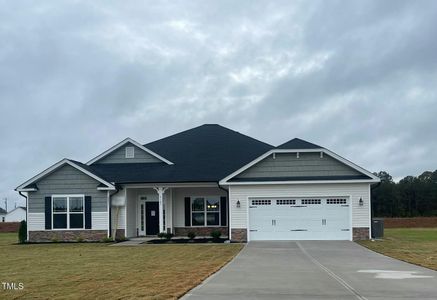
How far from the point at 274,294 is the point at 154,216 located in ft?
72.2

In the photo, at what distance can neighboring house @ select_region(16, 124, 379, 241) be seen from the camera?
27562 millimetres

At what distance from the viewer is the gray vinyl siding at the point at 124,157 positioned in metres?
33.4

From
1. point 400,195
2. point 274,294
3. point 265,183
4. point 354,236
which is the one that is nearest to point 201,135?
point 265,183

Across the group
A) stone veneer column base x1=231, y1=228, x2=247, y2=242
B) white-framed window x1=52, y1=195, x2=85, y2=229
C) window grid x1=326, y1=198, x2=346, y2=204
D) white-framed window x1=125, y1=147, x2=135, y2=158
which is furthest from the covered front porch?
window grid x1=326, y1=198, x2=346, y2=204

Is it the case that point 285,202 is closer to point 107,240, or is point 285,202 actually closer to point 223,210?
point 223,210

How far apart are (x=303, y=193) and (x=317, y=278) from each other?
14.5 metres

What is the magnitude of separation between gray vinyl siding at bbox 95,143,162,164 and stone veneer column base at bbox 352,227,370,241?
1224 centimetres

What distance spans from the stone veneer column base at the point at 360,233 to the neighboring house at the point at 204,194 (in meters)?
0.05

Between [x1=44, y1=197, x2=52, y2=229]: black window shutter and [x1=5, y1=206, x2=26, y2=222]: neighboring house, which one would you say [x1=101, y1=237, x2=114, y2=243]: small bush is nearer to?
[x1=44, y1=197, x2=52, y2=229]: black window shutter

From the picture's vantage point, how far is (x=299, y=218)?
2772 centimetres

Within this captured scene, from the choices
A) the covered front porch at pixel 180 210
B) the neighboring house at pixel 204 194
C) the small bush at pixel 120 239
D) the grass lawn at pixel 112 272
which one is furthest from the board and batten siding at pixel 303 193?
the small bush at pixel 120 239

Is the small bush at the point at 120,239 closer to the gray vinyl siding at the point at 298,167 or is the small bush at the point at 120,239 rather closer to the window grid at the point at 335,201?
the gray vinyl siding at the point at 298,167

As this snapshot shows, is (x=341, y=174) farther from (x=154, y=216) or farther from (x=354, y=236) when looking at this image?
(x=154, y=216)

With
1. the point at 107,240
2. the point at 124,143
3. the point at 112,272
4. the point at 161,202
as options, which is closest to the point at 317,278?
the point at 112,272
